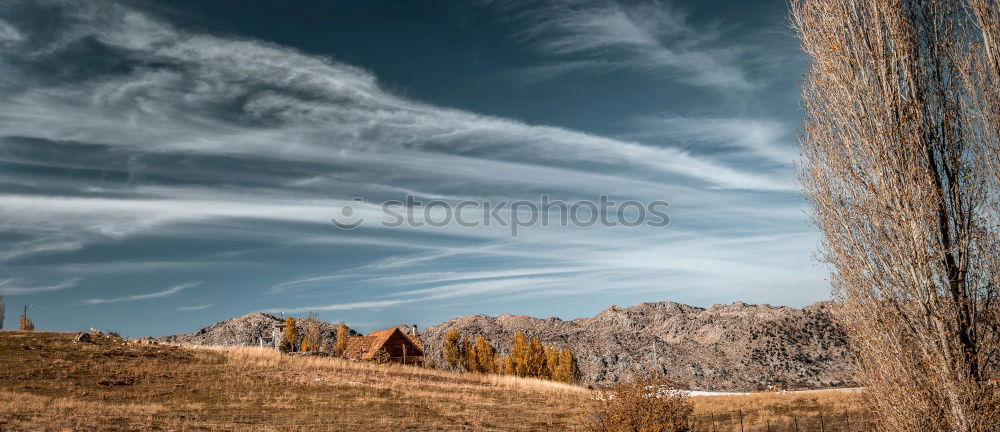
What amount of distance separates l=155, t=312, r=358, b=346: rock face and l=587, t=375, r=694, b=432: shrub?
119487 millimetres

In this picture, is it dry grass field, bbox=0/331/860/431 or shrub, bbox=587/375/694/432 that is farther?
dry grass field, bbox=0/331/860/431

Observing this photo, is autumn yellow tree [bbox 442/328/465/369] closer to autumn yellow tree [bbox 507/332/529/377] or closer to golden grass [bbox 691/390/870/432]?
autumn yellow tree [bbox 507/332/529/377]

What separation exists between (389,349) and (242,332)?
8841 cm

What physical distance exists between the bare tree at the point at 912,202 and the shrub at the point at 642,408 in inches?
270

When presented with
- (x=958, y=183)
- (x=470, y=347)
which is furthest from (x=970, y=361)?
(x=470, y=347)

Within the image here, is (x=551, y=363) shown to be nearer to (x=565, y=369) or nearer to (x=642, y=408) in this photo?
(x=565, y=369)

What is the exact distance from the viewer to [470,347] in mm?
80125

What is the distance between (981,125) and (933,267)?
2682 millimetres

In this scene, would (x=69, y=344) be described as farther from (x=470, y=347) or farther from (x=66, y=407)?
(x=470, y=347)

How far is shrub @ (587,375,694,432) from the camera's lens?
54.1ft

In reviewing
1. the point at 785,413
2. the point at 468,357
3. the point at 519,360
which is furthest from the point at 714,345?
the point at 785,413

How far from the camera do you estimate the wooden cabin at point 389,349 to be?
64.2 m

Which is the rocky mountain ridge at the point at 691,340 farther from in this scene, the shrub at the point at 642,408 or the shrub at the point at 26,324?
the shrub at the point at 642,408

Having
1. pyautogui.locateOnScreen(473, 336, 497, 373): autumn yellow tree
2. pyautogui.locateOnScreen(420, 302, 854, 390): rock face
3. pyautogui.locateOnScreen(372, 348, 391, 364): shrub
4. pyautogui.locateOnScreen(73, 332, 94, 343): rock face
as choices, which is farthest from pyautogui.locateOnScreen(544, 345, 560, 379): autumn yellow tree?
pyautogui.locateOnScreen(73, 332, 94, 343): rock face
